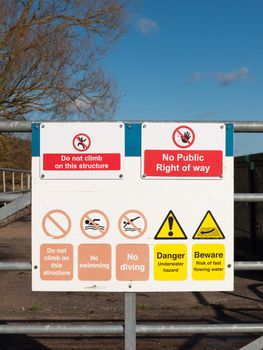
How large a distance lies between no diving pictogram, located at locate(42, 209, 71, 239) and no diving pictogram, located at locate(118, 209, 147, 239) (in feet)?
0.97

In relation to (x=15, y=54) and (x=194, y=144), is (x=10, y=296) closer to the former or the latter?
(x=194, y=144)

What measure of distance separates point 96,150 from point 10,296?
412 centimetres

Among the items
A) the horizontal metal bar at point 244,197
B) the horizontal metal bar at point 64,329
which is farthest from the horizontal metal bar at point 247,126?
the horizontal metal bar at point 64,329

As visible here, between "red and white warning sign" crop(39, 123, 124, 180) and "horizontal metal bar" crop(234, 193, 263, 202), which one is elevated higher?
"red and white warning sign" crop(39, 123, 124, 180)

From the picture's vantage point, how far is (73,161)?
2598 mm

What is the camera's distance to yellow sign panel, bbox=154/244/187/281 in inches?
103

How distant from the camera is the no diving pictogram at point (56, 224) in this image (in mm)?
2613

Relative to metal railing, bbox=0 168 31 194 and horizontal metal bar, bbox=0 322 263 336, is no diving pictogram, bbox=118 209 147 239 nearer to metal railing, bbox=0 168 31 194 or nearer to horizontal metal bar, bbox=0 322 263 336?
horizontal metal bar, bbox=0 322 263 336

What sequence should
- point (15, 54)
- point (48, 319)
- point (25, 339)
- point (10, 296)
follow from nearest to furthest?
point (25, 339)
point (48, 319)
point (10, 296)
point (15, 54)

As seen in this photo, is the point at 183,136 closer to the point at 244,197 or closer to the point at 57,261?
the point at 244,197

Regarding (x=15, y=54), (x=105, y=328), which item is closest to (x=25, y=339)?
(x=105, y=328)

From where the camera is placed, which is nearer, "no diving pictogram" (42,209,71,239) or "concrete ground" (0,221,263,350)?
"no diving pictogram" (42,209,71,239)

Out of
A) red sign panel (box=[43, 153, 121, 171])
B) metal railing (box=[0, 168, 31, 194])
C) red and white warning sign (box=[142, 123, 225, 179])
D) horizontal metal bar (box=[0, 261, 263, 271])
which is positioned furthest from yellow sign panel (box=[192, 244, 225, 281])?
metal railing (box=[0, 168, 31, 194])

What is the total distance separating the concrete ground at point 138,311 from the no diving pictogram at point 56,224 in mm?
2116
